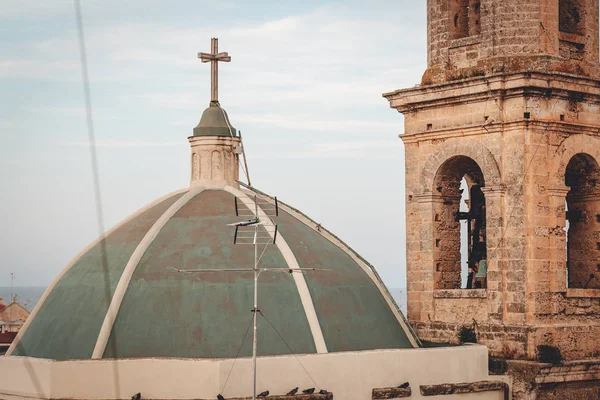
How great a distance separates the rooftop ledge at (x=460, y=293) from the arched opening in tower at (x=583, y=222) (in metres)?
2.37

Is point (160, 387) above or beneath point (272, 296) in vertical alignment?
beneath

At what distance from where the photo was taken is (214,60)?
28453 mm

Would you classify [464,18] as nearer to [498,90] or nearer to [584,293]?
[498,90]

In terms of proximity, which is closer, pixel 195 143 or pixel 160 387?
pixel 160 387

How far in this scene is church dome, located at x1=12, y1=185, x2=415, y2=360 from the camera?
23750mm

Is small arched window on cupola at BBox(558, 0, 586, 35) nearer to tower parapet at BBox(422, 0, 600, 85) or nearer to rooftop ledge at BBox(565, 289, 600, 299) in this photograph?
tower parapet at BBox(422, 0, 600, 85)

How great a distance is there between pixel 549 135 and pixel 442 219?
113 inches

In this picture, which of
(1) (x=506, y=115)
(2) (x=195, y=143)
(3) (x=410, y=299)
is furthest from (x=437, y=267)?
(2) (x=195, y=143)

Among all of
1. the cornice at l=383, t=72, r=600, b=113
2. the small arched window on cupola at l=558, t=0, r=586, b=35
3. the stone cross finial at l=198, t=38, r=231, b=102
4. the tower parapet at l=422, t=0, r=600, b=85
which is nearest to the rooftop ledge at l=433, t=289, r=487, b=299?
the cornice at l=383, t=72, r=600, b=113

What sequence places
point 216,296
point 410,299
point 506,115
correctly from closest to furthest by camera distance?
point 216,296 < point 506,115 < point 410,299

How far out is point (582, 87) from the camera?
26734 mm

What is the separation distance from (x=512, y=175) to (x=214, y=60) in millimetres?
6681

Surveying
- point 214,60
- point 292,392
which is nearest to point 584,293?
point 292,392

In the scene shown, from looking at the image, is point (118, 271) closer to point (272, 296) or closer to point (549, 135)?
point (272, 296)
